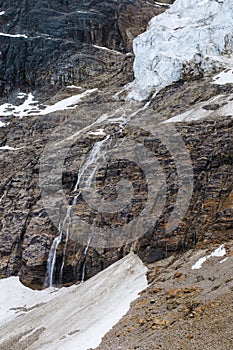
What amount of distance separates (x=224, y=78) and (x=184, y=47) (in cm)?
1127

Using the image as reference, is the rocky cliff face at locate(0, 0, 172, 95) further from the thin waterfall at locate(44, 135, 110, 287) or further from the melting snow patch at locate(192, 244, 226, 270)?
the melting snow patch at locate(192, 244, 226, 270)

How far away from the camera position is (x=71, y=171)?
4328 centimetres

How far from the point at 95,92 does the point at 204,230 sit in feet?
141

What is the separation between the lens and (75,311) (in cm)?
2559

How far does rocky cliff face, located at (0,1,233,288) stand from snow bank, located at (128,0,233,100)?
300 centimetres

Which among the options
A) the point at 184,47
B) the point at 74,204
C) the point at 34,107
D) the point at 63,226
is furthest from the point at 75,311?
the point at 34,107

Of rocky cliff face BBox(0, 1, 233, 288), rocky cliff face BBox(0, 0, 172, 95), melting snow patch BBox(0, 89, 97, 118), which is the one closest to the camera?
rocky cliff face BBox(0, 1, 233, 288)

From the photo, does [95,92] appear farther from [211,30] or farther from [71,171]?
[71,171]

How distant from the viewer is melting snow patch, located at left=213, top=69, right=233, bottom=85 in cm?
5169

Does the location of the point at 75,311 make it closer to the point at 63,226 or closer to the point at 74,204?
the point at 63,226

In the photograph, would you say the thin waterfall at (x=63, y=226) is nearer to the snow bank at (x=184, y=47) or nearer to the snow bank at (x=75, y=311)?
the snow bank at (x=75, y=311)

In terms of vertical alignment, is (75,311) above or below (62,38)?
below

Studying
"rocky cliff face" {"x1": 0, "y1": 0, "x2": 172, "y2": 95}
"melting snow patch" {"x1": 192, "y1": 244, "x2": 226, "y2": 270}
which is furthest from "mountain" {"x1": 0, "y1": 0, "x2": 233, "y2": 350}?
"rocky cliff face" {"x1": 0, "y1": 0, "x2": 172, "y2": 95}

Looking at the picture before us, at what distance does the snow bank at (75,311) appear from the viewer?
21.2 meters
